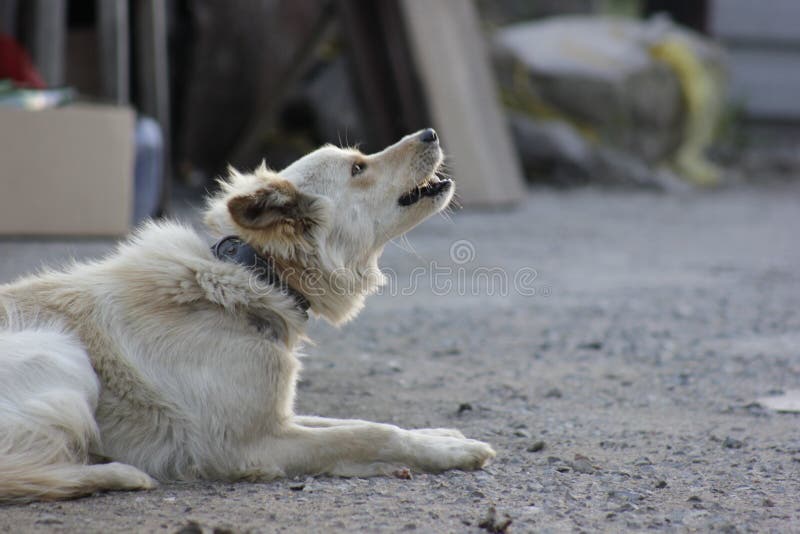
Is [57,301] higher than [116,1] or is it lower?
lower

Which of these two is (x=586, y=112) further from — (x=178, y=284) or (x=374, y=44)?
(x=178, y=284)

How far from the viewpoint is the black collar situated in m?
3.35

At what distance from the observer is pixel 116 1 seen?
7758 mm

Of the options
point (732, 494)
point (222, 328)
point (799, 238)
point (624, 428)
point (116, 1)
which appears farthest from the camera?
point (799, 238)

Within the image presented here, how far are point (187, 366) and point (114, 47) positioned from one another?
5.46 m

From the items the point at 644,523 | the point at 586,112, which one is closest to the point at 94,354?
the point at 644,523

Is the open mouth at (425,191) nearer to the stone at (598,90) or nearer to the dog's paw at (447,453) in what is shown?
the dog's paw at (447,453)

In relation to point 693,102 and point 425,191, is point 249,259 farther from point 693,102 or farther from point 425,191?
point 693,102

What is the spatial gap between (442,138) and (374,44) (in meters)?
1.19

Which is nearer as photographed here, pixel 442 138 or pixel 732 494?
pixel 732 494

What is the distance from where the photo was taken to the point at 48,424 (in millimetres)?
2910

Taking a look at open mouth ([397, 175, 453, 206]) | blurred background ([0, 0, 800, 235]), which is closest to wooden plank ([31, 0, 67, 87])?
blurred background ([0, 0, 800, 235])

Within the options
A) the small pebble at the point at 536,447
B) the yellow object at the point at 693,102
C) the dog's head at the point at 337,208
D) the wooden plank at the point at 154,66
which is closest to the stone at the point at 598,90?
the yellow object at the point at 693,102

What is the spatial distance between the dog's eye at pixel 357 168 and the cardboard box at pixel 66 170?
3.47 metres
